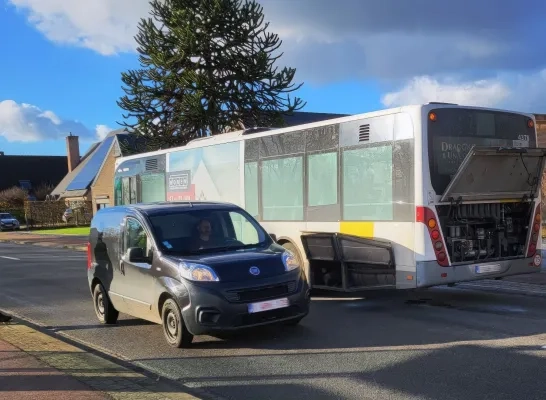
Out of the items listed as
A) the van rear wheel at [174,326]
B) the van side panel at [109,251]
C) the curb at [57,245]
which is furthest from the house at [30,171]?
the van rear wheel at [174,326]

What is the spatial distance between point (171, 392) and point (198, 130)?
19769 millimetres

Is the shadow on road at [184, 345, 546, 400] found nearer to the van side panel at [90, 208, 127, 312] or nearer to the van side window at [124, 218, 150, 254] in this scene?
the van side window at [124, 218, 150, 254]

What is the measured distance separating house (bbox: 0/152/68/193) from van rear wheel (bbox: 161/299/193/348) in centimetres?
7564

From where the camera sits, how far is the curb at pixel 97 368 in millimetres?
5426

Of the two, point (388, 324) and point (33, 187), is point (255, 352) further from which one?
point (33, 187)

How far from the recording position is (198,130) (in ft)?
80.8

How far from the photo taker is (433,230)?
8.60m

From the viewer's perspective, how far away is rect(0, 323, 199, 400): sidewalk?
17.4 ft

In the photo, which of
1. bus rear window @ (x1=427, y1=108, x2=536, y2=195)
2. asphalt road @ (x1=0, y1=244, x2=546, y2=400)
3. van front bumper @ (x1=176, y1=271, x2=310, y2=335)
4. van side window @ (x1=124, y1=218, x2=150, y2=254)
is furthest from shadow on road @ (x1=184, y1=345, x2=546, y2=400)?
bus rear window @ (x1=427, y1=108, x2=536, y2=195)

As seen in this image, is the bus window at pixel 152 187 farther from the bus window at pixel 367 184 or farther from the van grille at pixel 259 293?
the van grille at pixel 259 293

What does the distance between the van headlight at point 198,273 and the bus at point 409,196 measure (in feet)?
10.1

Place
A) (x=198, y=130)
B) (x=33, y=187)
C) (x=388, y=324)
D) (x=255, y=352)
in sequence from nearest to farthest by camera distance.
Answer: (x=255, y=352), (x=388, y=324), (x=198, y=130), (x=33, y=187)

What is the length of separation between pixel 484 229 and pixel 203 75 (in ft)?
54.2

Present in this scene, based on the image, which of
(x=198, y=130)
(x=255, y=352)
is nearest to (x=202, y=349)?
→ (x=255, y=352)
